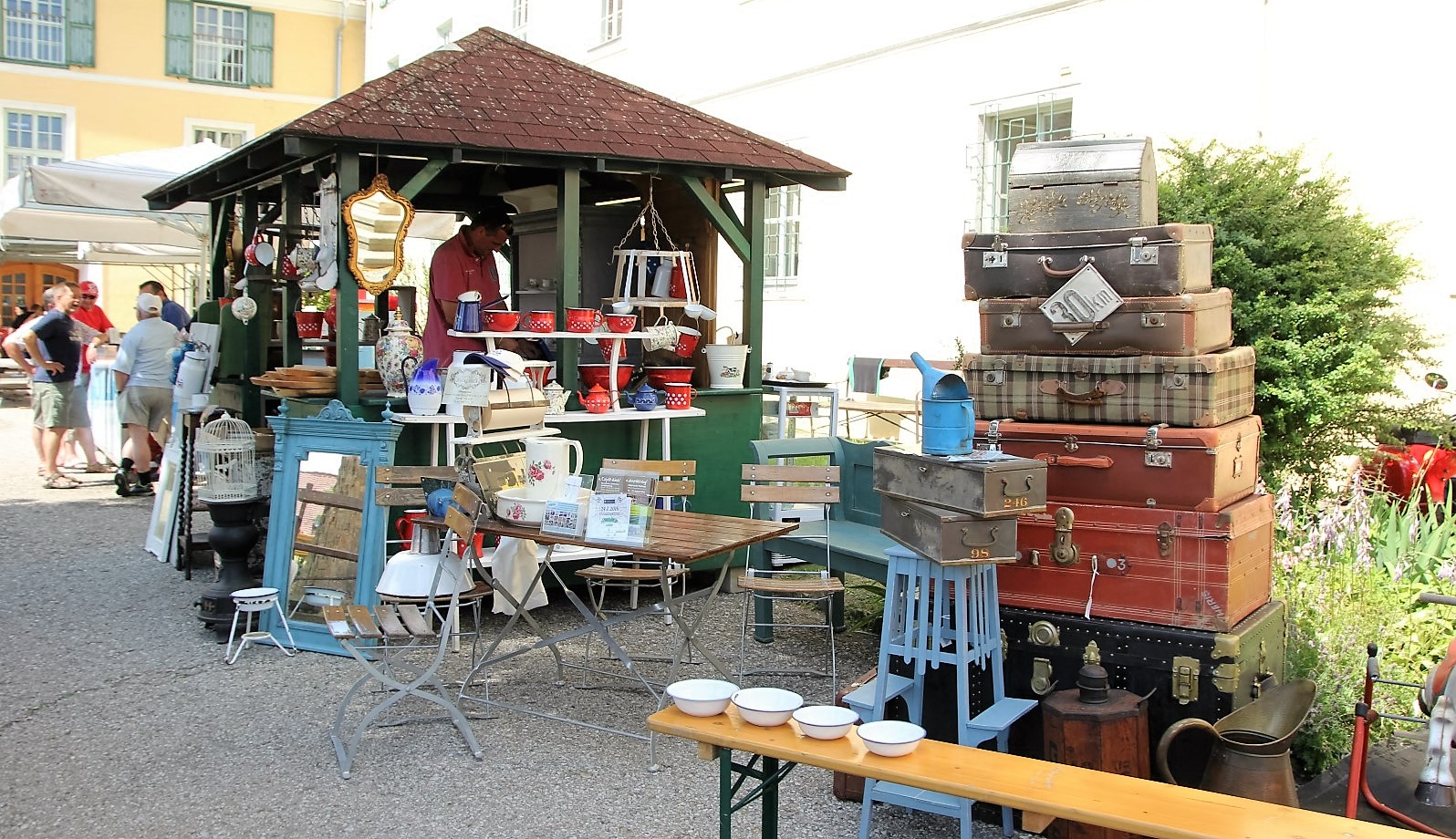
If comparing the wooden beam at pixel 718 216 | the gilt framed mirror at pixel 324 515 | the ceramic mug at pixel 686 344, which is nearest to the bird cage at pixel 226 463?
the gilt framed mirror at pixel 324 515

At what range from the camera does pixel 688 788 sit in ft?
15.3

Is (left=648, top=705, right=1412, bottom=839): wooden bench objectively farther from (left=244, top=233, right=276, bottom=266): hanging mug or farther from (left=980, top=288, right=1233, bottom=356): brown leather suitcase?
(left=244, top=233, right=276, bottom=266): hanging mug

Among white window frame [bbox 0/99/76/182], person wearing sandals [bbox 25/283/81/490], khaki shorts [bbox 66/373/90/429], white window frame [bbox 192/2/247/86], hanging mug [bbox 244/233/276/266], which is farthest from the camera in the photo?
white window frame [bbox 192/2/247/86]

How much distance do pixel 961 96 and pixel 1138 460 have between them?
8496mm

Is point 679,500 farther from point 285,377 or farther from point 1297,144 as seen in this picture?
point 1297,144

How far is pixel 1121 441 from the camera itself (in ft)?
14.5

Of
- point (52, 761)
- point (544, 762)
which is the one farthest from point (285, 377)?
point (544, 762)

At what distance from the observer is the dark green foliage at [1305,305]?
22.4ft

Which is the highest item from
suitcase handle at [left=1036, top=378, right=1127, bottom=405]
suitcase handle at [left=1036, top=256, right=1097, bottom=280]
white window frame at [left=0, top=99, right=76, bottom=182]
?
white window frame at [left=0, top=99, right=76, bottom=182]

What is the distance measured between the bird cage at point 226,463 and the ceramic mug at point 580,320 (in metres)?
1.91

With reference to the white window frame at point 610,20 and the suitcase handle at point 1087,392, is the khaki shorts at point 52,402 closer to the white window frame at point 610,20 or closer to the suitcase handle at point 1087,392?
the white window frame at point 610,20

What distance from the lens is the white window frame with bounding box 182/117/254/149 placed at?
2653 centimetres

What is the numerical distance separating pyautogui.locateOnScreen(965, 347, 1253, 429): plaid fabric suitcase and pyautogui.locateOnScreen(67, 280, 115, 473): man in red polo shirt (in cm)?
983

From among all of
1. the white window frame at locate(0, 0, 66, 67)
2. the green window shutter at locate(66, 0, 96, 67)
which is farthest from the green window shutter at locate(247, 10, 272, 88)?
the white window frame at locate(0, 0, 66, 67)
